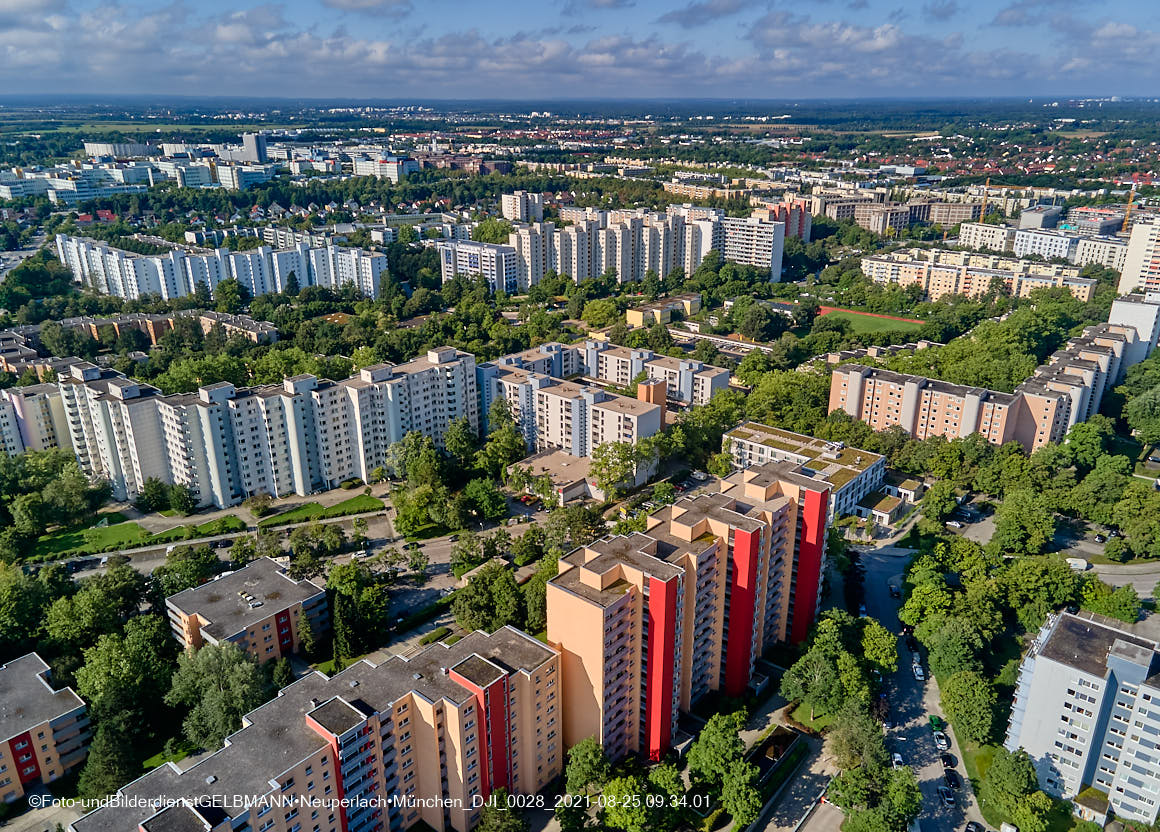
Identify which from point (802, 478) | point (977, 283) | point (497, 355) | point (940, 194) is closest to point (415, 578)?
point (802, 478)

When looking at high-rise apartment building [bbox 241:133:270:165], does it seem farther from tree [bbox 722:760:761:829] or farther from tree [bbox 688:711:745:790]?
tree [bbox 722:760:761:829]

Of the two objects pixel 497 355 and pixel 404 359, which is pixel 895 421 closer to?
pixel 497 355

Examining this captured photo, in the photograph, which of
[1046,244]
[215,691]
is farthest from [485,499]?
[1046,244]

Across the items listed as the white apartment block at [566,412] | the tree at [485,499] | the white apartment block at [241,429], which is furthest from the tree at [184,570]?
the white apartment block at [566,412]

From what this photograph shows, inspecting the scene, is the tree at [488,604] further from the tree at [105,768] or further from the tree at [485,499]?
the tree at [105,768]

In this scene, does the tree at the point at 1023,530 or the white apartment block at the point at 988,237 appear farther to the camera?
the white apartment block at the point at 988,237
